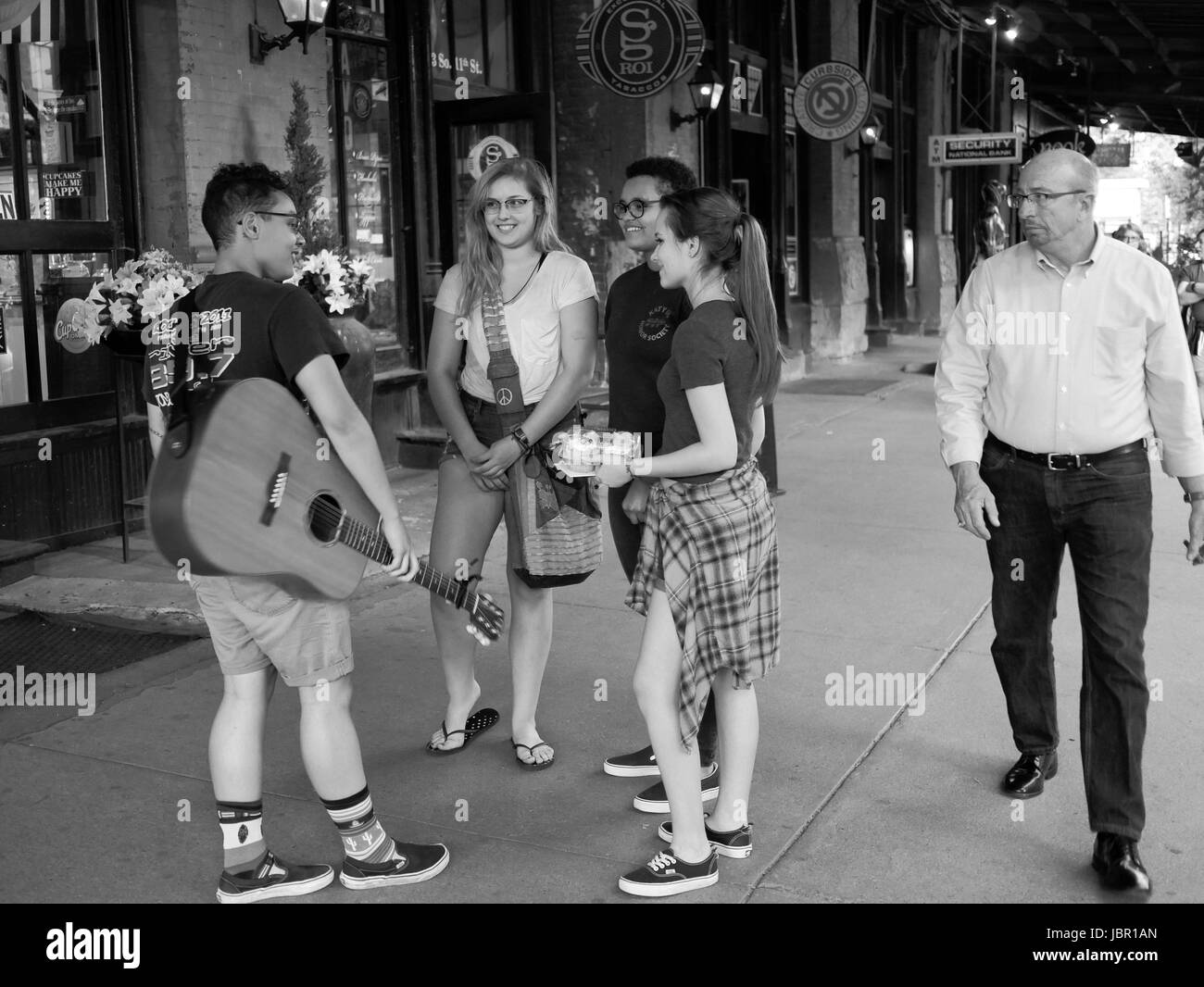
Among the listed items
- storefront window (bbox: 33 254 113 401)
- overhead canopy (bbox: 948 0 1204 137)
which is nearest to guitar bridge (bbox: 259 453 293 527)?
storefront window (bbox: 33 254 113 401)

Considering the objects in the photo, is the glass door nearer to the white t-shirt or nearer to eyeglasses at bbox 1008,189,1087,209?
the white t-shirt

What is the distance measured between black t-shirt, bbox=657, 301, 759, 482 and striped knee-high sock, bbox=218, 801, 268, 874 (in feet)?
4.50

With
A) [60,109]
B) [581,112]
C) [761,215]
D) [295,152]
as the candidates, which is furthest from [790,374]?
[60,109]

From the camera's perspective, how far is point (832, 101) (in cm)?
1514

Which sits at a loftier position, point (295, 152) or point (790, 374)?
point (295, 152)

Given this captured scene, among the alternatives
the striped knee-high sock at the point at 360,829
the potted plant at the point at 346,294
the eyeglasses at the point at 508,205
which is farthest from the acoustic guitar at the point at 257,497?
the potted plant at the point at 346,294

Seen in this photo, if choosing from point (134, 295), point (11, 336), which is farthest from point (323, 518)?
point (11, 336)

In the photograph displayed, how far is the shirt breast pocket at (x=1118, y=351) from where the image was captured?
141 inches

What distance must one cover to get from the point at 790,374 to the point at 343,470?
40.7ft

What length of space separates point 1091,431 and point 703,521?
1.12 m

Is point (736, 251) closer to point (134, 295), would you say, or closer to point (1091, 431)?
point (1091, 431)

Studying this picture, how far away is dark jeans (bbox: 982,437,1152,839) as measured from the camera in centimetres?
351
